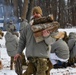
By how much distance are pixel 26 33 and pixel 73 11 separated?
1901 inches

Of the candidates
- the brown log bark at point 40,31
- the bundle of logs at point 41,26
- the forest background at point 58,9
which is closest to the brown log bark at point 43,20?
the bundle of logs at point 41,26

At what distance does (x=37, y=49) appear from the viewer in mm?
6074

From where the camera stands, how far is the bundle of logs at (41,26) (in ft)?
19.7

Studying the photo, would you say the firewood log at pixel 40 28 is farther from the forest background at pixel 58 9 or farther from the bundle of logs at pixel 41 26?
the forest background at pixel 58 9

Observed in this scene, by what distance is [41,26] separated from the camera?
6.06 m

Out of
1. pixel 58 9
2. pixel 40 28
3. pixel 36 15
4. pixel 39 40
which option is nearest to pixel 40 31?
pixel 40 28

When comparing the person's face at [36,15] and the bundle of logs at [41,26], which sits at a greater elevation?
the person's face at [36,15]

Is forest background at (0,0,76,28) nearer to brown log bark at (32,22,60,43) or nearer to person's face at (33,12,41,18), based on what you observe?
person's face at (33,12,41,18)

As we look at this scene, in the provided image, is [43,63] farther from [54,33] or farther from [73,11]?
[73,11]

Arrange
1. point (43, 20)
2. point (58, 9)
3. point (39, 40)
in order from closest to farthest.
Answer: point (39, 40) < point (43, 20) < point (58, 9)

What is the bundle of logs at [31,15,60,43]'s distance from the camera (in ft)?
19.7

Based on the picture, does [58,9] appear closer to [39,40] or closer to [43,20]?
[43,20]

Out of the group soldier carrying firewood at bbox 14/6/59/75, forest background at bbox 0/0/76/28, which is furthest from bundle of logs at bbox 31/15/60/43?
forest background at bbox 0/0/76/28

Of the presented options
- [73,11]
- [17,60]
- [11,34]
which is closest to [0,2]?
[73,11]
